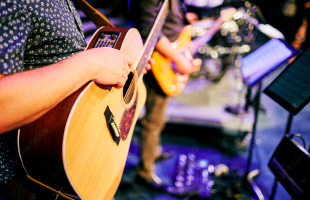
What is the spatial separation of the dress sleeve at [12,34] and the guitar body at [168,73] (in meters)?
1.33

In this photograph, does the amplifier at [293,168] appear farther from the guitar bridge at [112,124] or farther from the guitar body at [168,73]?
the guitar body at [168,73]

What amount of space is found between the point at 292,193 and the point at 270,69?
798 millimetres

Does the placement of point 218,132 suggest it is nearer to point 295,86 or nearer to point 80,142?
point 295,86

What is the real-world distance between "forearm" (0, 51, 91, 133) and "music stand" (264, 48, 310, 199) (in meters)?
1.07

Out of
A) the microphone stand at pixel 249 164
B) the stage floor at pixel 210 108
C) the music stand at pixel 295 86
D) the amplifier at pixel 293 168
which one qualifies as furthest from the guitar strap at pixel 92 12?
the stage floor at pixel 210 108

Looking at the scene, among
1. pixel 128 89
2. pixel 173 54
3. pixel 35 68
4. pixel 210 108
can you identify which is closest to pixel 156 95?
pixel 173 54

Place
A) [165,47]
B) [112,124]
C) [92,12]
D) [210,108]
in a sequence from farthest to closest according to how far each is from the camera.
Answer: [210,108]
[165,47]
[92,12]
[112,124]

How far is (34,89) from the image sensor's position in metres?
0.53

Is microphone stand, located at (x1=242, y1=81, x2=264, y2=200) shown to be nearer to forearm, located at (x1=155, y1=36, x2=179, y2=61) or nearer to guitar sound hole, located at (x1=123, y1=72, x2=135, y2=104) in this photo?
forearm, located at (x1=155, y1=36, x2=179, y2=61)

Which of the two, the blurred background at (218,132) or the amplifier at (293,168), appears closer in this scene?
the amplifier at (293,168)

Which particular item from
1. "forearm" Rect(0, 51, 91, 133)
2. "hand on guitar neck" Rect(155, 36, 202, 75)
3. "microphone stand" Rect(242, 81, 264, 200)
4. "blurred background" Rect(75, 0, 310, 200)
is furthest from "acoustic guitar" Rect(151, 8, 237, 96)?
"forearm" Rect(0, 51, 91, 133)

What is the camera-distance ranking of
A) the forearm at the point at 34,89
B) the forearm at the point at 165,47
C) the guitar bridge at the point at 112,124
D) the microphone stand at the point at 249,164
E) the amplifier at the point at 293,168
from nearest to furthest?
the forearm at the point at 34,89 → the guitar bridge at the point at 112,124 → the amplifier at the point at 293,168 → the forearm at the point at 165,47 → the microphone stand at the point at 249,164

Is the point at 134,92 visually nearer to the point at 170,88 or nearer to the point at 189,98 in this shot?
the point at 170,88

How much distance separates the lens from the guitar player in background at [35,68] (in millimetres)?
524
